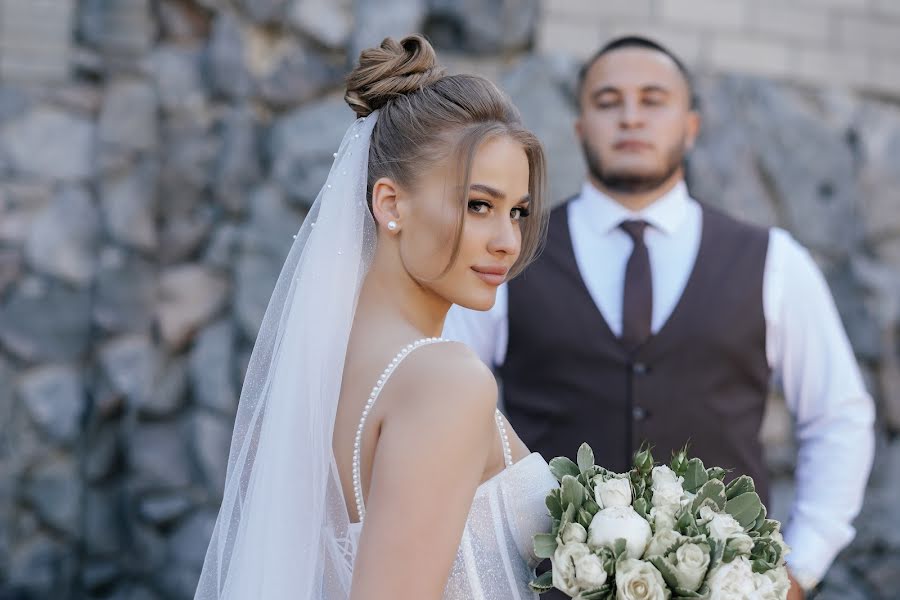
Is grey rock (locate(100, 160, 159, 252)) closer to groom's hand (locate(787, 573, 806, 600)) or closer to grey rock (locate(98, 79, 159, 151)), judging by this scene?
grey rock (locate(98, 79, 159, 151))

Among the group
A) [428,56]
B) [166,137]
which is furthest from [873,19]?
[428,56]

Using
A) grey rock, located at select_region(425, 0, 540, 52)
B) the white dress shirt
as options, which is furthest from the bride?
grey rock, located at select_region(425, 0, 540, 52)

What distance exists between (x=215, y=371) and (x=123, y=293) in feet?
1.71

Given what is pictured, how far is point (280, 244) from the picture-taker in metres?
4.70

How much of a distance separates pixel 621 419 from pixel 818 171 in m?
2.37

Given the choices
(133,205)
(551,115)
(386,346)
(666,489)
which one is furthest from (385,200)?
(133,205)

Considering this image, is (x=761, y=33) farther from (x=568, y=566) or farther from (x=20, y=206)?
(x=568, y=566)

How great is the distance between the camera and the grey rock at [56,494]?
468cm

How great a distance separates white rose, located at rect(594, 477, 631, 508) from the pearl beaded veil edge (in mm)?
427

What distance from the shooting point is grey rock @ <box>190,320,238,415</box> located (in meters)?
4.68

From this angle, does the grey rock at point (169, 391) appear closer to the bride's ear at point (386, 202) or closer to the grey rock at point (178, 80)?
the grey rock at point (178, 80)

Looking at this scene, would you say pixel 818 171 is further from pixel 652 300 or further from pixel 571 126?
pixel 652 300

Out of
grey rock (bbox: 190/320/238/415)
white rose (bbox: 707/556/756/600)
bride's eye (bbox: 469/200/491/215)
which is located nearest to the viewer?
white rose (bbox: 707/556/756/600)

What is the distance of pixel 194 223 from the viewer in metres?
4.82
